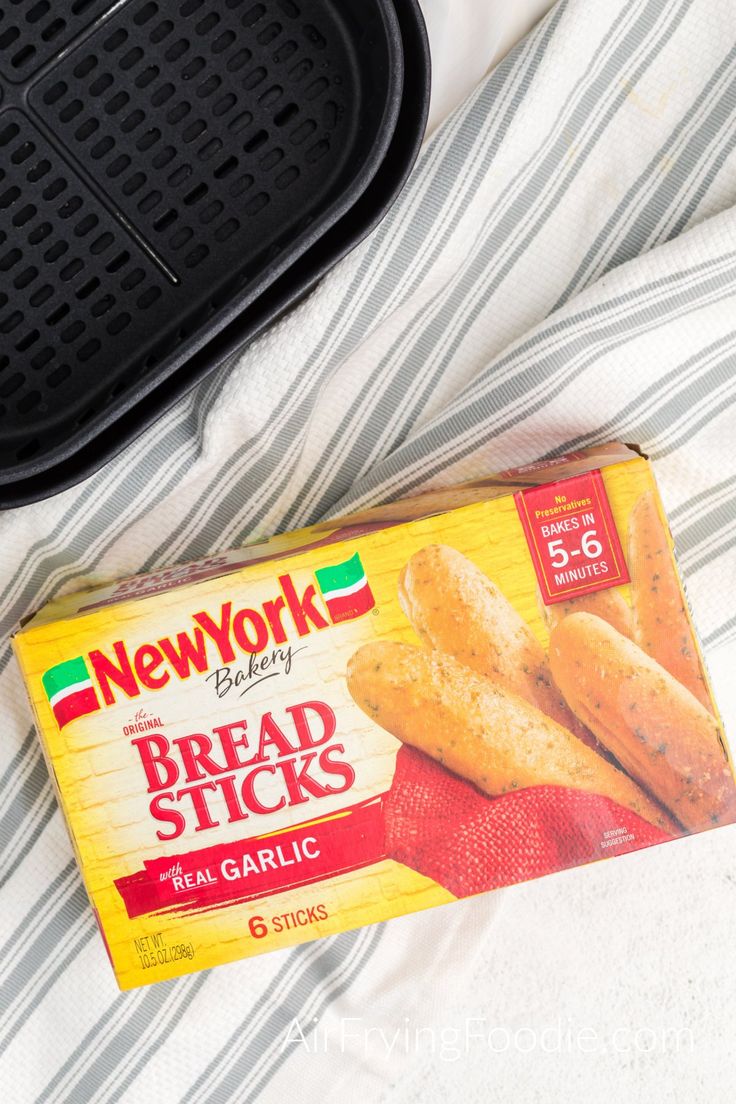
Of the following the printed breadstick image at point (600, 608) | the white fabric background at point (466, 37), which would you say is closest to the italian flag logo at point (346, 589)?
the printed breadstick image at point (600, 608)

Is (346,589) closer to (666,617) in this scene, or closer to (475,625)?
(475,625)

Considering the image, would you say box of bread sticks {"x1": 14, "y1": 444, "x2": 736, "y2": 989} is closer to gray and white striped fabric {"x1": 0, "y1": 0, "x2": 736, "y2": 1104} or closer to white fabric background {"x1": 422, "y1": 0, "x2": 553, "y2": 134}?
gray and white striped fabric {"x1": 0, "y1": 0, "x2": 736, "y2": 1104}

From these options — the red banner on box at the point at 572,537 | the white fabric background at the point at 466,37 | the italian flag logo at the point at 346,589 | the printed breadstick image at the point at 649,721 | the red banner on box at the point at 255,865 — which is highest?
the white fabric background at the point at 466,37

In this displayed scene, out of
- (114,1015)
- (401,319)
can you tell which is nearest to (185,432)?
(401,319)

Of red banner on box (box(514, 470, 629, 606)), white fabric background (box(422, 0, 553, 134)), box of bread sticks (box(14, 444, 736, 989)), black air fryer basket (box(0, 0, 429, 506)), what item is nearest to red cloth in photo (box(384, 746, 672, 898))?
box of bread sticks (box(14, 444, 736, 989))

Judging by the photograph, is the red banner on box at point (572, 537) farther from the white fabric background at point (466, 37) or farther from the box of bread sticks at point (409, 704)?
the white fabric background at point (466, 37)
